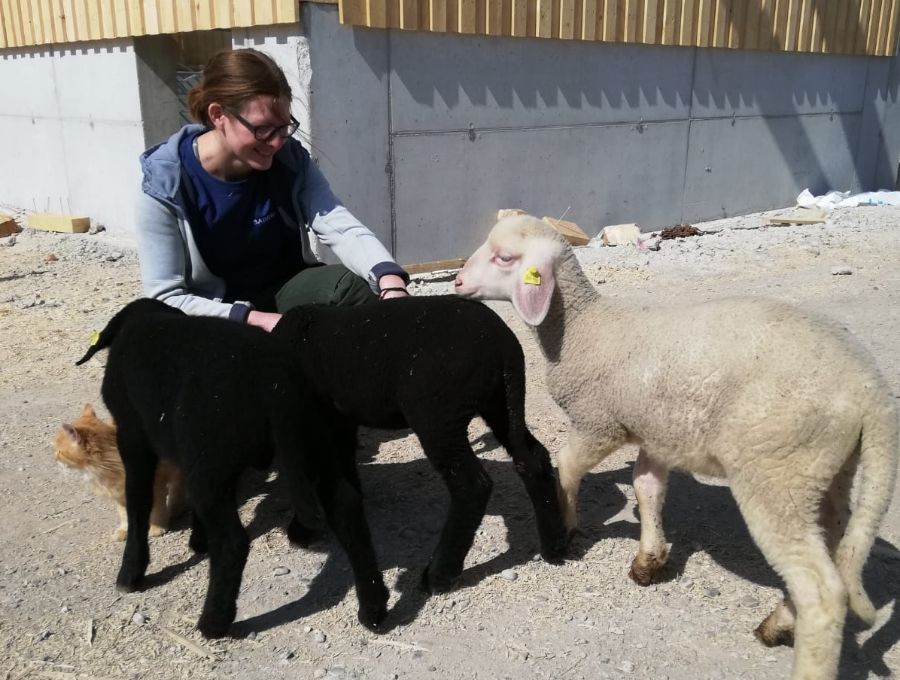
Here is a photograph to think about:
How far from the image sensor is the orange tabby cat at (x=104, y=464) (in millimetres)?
3381

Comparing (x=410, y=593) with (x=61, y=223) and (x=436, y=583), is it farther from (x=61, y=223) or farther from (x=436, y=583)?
(x=61, y=223)

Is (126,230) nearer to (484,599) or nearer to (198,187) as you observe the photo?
(198,187)

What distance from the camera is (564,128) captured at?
9.41 meters

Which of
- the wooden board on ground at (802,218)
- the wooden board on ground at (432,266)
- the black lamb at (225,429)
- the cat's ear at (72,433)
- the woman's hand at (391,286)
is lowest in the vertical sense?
the wooden board on ground at (432,266)

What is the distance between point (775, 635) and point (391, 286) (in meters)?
2.15

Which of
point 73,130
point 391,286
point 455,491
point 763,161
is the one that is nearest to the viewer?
point 455,491

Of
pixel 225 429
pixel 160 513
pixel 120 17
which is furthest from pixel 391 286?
pixel 120 17

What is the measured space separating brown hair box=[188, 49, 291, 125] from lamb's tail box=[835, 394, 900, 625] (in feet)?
8.64

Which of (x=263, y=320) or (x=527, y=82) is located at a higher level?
(x=527, y=82)

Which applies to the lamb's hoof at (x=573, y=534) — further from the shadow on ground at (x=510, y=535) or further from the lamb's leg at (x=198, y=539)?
the lamb's leg at (x=198, y=539)

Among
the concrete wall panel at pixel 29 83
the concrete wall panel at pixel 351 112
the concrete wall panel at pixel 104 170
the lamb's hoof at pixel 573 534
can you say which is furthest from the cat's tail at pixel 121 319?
the concrete wall panel at pixel 29 83

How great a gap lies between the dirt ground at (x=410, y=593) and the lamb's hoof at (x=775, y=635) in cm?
3

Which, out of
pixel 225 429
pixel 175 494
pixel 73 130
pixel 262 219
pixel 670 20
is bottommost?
pixel 175 494

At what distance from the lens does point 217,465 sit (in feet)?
8.61
